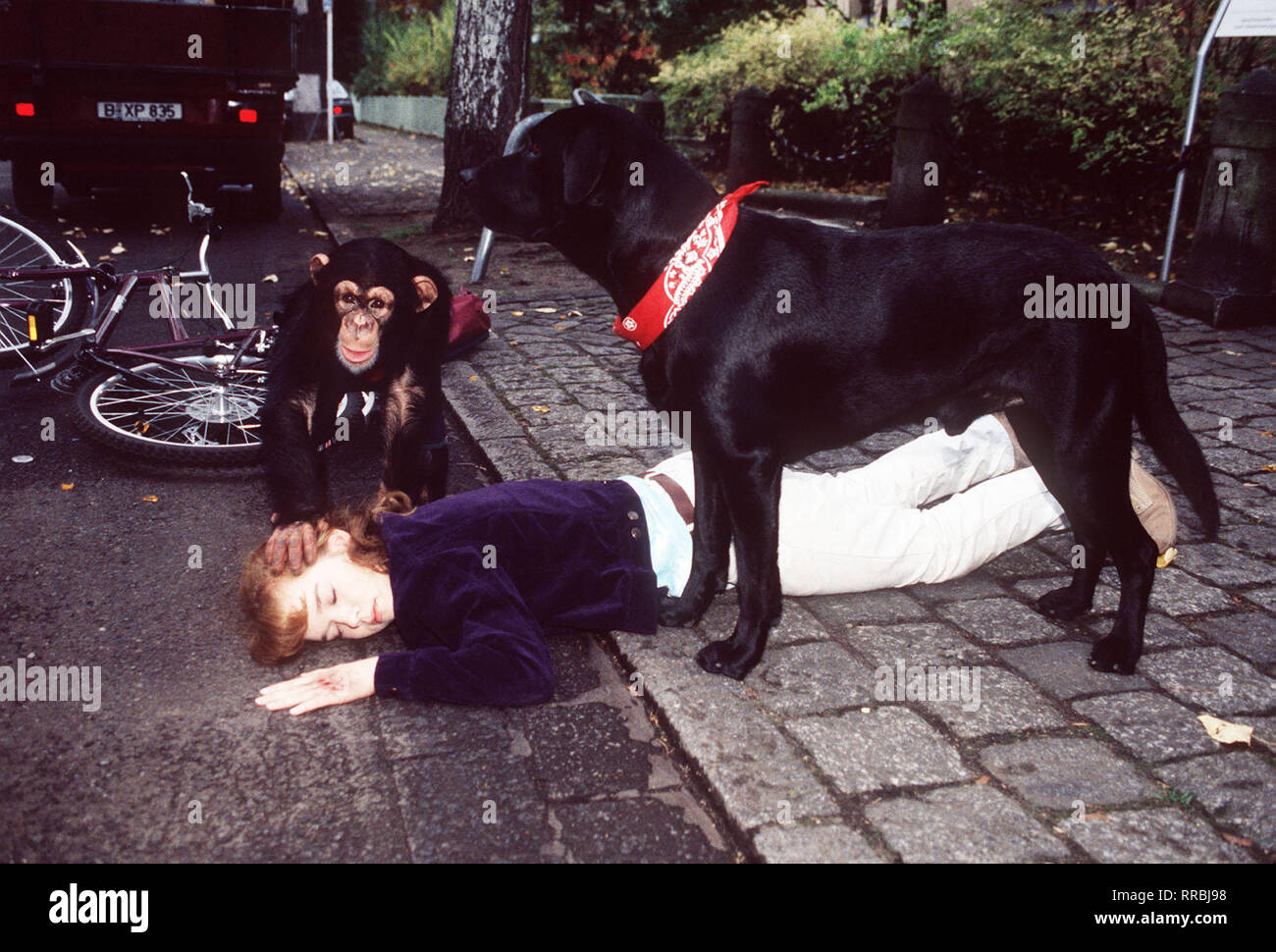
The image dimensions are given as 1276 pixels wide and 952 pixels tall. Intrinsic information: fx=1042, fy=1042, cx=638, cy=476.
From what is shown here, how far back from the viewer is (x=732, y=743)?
2754mm

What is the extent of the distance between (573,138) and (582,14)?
21066 mm

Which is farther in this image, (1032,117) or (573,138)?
(1032,117)

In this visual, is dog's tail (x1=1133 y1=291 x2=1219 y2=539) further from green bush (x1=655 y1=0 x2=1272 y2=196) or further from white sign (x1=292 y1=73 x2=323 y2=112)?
white sign (x1=292 y1=73 x2=323 y2=112)

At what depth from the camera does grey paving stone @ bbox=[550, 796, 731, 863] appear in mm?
2430

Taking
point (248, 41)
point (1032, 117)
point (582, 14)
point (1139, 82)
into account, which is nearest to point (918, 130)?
point (1032, 117)

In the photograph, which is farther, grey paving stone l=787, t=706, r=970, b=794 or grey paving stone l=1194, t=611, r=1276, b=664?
grey paving stone l=1194, t=611, r=1276, b=664

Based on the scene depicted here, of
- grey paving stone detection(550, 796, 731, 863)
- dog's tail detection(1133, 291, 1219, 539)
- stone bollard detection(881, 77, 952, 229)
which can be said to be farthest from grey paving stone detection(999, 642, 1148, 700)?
stone bollard detection(881, 77, 952, 229)

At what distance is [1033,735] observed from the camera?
2.80m

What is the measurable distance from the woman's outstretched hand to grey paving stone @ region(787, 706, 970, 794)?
119 centimetres

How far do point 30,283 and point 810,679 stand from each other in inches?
188

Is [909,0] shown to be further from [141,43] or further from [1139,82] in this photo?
[141,43]

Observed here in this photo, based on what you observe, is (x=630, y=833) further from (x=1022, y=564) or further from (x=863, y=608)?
(x=1022, y=564)

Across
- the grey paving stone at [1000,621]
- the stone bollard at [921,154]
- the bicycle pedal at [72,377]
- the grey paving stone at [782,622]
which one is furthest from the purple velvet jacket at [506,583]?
the stone bollard at [921,154]

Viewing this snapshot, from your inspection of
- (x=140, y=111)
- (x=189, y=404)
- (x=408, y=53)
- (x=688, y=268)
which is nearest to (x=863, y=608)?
(x=688, y=268)
